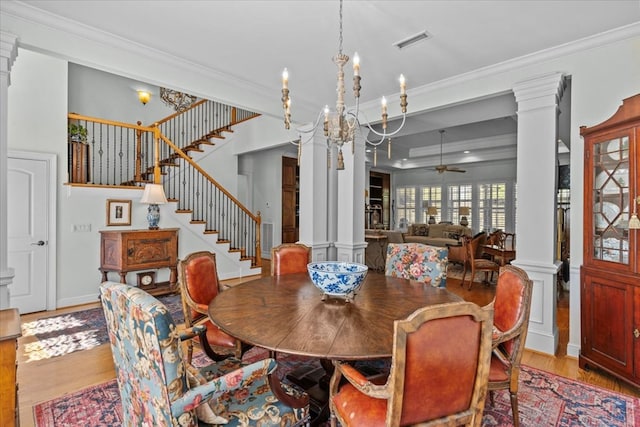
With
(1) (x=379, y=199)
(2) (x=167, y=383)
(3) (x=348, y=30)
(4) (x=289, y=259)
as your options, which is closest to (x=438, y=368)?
(2) (x=167, y=383)

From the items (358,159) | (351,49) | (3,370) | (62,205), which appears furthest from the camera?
(358,159)

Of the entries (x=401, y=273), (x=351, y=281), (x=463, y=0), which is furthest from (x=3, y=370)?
(x=463, y=0)

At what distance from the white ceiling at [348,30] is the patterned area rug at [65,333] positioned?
279 cm

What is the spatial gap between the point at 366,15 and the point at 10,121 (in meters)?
4.28

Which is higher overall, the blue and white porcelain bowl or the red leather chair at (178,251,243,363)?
the blue and white porcelain bowl

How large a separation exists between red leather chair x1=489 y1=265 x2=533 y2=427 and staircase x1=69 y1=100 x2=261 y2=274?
4.78 metres

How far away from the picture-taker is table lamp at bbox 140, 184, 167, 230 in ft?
14.9

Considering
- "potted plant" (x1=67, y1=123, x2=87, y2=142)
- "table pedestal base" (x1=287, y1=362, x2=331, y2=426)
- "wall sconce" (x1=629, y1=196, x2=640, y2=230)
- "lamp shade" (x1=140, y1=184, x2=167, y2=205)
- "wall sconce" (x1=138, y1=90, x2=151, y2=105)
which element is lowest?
"table pedestal base" (x1=287, y1=362, x2=331, y2=426)

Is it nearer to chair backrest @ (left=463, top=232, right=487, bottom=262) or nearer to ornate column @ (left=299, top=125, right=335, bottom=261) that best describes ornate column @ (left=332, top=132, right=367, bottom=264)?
ornate column @ (left=299, top=125, right=335, bottom=261)

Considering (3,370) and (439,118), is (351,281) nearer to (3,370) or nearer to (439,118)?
(3,370)

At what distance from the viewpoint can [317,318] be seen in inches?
67.6

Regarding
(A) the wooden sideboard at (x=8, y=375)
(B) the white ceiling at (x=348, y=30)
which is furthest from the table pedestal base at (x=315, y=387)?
(B) the white ceiling at (x=348, y=30)

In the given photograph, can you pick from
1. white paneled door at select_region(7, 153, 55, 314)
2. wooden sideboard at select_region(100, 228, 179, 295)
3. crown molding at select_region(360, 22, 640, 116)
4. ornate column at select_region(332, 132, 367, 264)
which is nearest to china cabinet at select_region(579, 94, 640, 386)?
crown molding at select_region(360, 22, 640, 116)

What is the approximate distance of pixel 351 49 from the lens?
2990 mm
